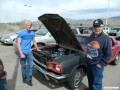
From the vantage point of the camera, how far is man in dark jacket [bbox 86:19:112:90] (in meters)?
4.14

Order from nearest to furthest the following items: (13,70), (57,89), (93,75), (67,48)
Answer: (93,75) < (57,89) < (67,48) < (13,70)

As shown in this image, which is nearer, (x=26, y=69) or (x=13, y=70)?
(x=26, y=69)

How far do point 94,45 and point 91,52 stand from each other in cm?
20

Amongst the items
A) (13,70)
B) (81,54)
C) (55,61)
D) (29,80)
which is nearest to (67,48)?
(81,54)

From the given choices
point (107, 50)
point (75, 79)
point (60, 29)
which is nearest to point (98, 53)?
point (107, 50)

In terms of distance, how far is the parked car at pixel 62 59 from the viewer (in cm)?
489

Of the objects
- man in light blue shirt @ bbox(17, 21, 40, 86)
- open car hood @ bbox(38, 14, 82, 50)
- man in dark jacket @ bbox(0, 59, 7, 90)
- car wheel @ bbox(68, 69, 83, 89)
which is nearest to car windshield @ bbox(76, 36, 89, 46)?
open car hood @ bbox(38, 14, 82, 50)

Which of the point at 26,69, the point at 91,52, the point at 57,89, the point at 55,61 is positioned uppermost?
the point at 91,52

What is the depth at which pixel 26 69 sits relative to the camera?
5.58 metres

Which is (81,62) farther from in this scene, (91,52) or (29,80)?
(29,80)

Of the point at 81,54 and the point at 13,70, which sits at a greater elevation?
the point at 81,54

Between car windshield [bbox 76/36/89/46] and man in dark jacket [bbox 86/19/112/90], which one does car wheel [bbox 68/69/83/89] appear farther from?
car windshield [bbox 76/36/89/46]

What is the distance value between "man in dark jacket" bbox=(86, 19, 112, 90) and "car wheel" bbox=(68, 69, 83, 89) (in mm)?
660

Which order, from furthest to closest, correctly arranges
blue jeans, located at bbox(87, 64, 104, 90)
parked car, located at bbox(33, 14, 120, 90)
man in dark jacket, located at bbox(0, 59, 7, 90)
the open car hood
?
the open car hood < parked car, located at bbox(33, 14, 120, 90) < blue jeans, located at bbox(87, 64, 104, 90) < man in dark jacket, located at bbox(0, 59, 7, 90)
